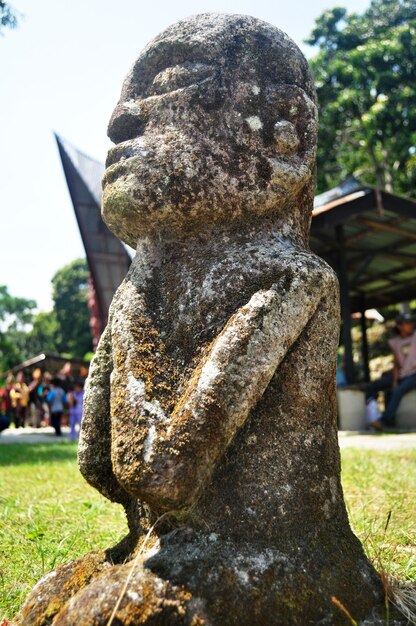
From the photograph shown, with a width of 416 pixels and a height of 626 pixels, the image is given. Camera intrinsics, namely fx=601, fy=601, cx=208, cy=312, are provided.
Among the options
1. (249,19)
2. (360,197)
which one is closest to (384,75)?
→ (360,197)

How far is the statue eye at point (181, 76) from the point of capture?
2.21m

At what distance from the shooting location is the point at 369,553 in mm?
2686

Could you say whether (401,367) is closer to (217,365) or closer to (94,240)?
(217,365)

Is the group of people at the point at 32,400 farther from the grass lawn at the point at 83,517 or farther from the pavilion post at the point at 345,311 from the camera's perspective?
the grass lawn at the point at 83,517

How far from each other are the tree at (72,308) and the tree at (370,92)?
23.2 meters

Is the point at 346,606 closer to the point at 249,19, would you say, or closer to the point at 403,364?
the point at 249,19

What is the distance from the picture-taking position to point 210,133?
2.16 meters

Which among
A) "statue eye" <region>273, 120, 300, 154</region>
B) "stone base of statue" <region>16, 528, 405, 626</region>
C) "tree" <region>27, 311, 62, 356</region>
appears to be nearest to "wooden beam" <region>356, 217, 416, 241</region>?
"statue eye" <region>273, 120, 300, 154</region>

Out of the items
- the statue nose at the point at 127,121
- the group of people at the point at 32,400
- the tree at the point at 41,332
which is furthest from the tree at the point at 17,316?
the statue nose at the point at 127,121

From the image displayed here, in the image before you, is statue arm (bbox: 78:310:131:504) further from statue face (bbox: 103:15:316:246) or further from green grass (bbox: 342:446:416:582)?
green grass (bbox: 342:446:416:582)

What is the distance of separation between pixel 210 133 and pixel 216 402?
3.25 feet

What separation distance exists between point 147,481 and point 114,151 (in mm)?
1231

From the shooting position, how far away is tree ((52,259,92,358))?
39.3 metres

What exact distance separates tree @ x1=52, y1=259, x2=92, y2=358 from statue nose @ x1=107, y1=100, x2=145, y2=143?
36171 millimetres
